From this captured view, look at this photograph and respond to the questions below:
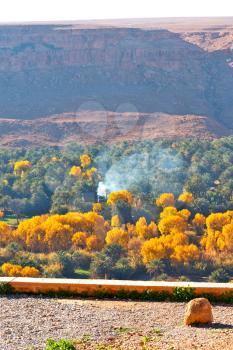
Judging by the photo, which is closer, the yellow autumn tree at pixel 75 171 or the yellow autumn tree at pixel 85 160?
the yellow autumn tree at pixel 75 171

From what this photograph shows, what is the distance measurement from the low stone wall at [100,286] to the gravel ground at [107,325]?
0.81 ft

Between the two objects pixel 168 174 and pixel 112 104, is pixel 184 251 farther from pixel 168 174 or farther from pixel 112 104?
pixel 112 104

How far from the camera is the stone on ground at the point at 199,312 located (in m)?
10.4

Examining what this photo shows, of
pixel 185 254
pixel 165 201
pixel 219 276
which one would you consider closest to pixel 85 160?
pixel 165 201

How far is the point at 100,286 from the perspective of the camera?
11945 mm

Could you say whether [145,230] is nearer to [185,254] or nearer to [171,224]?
[171,224]

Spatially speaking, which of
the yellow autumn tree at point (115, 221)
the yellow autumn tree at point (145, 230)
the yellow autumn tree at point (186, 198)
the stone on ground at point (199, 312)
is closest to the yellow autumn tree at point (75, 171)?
the yellow autumn tree at point (186, 198)

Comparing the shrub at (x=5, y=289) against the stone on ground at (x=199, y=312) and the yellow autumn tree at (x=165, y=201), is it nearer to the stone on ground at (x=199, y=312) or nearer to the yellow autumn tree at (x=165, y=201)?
the stone on ground at (x=199, y=312)

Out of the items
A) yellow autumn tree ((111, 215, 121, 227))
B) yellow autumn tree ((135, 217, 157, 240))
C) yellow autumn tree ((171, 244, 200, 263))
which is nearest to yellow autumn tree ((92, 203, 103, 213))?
yellow autumn tree ((111, 215, 121, 227))

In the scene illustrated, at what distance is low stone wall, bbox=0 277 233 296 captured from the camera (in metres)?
11.7

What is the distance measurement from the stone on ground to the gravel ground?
14cm

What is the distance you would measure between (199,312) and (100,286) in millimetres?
2219

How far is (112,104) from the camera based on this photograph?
242 feet

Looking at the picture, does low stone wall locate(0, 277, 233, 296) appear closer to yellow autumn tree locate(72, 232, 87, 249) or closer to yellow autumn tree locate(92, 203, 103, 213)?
yellow autumn tree locate(72, 232, 87, 249)
